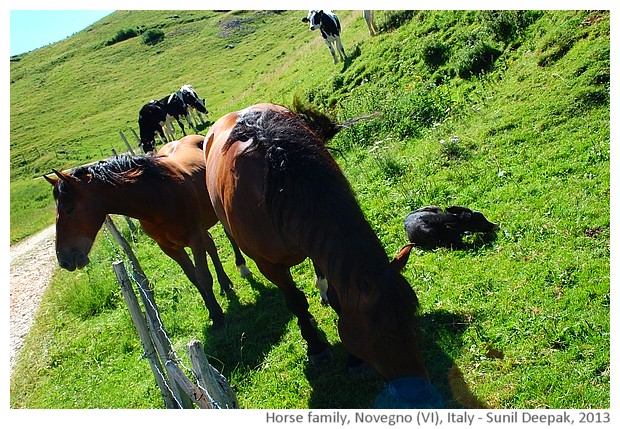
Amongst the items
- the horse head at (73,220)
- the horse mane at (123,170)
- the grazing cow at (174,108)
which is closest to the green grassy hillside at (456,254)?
the horse head at (73,220)

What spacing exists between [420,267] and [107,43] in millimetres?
59127

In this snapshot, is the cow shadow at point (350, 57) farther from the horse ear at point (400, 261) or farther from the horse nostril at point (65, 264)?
the horse ear at point (400, 261)

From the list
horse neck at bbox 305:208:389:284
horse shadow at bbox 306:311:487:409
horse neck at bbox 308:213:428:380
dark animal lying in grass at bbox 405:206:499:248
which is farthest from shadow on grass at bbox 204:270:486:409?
dark animal lying in grass at bbox 405:206:499:248

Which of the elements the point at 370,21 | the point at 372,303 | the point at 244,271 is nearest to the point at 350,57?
the point at 370,21

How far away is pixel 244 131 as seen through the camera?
502cm

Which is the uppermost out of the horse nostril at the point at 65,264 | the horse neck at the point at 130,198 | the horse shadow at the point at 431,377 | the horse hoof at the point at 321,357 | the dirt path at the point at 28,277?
the horse neck at the point at 130,198

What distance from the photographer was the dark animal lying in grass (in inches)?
243

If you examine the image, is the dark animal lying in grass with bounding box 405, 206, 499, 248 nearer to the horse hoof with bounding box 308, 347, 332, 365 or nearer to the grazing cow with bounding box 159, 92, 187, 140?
the horse hoof with bounding box 308, 347, 332, 365

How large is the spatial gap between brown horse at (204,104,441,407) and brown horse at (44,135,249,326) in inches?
46.6

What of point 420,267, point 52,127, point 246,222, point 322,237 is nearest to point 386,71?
point 420,267

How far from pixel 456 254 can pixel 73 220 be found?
4.76m

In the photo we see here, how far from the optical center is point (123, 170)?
655 cm

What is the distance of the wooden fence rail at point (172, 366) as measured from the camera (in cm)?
344

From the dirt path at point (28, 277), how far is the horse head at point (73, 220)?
421 centimetres
